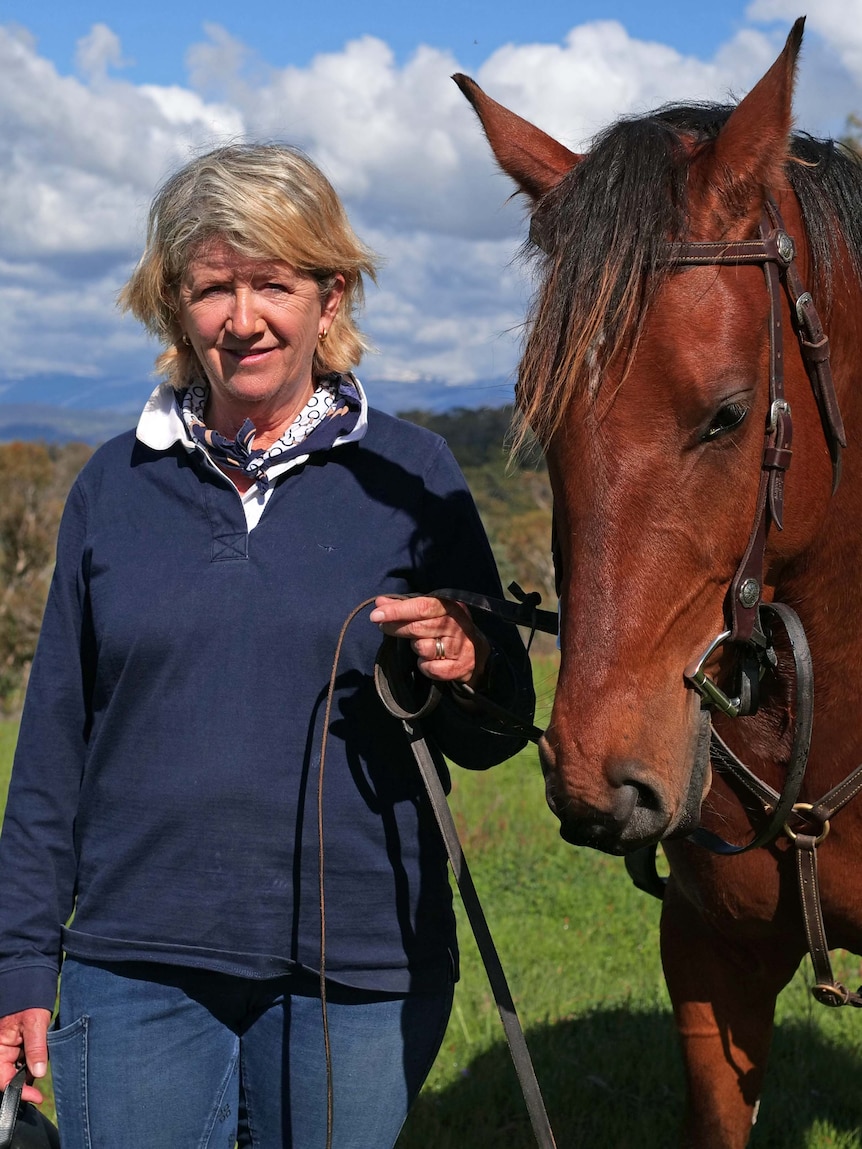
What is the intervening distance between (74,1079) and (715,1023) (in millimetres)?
1494

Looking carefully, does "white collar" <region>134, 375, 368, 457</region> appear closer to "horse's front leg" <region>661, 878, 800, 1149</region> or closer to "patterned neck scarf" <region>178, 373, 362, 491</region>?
"patterned neck scarf" <region>178, 373, 362, 491</region>

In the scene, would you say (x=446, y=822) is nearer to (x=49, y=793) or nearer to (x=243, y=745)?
(x=243, y=745)

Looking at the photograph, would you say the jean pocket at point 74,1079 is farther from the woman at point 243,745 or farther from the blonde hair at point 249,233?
the blonde hair at point 249,233

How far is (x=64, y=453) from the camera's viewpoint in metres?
38.6

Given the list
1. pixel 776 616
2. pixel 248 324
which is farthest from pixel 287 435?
pixel 776 616

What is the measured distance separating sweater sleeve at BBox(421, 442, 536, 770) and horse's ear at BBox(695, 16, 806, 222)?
81 centimetres

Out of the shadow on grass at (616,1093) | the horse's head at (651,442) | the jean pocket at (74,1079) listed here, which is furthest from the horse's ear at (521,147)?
the shadow on grass at (616,1093)

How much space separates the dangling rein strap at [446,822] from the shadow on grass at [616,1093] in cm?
170

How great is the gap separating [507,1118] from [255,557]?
8.38 feet

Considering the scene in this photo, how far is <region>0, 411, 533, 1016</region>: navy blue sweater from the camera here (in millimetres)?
2406

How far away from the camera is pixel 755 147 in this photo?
6.91 feet

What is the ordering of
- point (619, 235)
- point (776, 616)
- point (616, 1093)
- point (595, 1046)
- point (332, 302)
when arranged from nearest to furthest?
point (619, 235), point (776, 616), point (332, 302), point (616, 1093), point (595, 1046)

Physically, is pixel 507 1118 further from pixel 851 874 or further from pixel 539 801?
pixel 539 801

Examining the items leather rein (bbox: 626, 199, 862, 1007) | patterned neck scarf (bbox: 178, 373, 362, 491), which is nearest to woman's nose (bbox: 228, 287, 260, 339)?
patterned neck scarf (bbox: 178, 373, 362, 491)
